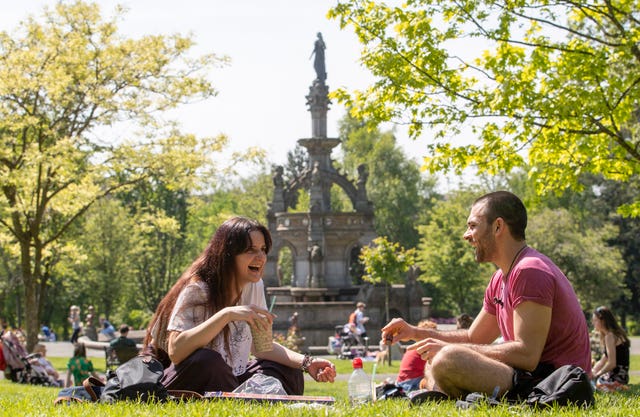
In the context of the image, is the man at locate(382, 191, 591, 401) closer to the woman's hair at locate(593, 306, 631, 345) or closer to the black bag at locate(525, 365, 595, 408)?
the black bag at locate(525, 365, 595, 408)

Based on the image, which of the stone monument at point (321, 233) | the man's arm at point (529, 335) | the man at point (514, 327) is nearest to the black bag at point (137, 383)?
the man at point (514, 327)

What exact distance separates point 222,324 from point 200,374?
0.39m

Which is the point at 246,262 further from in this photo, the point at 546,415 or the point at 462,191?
the point at 462,191

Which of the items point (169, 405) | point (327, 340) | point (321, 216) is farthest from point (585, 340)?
point (321, 216)

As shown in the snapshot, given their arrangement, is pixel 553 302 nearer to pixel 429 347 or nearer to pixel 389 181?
pixel 429 347

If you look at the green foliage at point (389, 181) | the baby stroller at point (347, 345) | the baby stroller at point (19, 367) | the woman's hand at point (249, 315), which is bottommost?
the baby stroller at point (347, 345)

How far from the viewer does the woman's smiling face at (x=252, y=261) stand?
5.88m

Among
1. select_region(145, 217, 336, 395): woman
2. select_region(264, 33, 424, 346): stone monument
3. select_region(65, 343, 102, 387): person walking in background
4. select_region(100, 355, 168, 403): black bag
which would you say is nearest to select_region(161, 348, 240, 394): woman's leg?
select_region(145, 217, 336, 395): woman

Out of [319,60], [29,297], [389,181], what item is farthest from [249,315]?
[389,181]

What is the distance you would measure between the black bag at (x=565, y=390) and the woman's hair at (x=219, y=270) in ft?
6.91

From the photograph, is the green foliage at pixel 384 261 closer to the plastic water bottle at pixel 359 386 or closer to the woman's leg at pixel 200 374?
the plastic water bottle at pixel 359 386

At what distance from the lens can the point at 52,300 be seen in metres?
56.4

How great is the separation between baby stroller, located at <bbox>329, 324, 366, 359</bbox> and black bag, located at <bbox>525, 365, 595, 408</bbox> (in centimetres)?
1999

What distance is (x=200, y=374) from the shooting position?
18.1 ft
